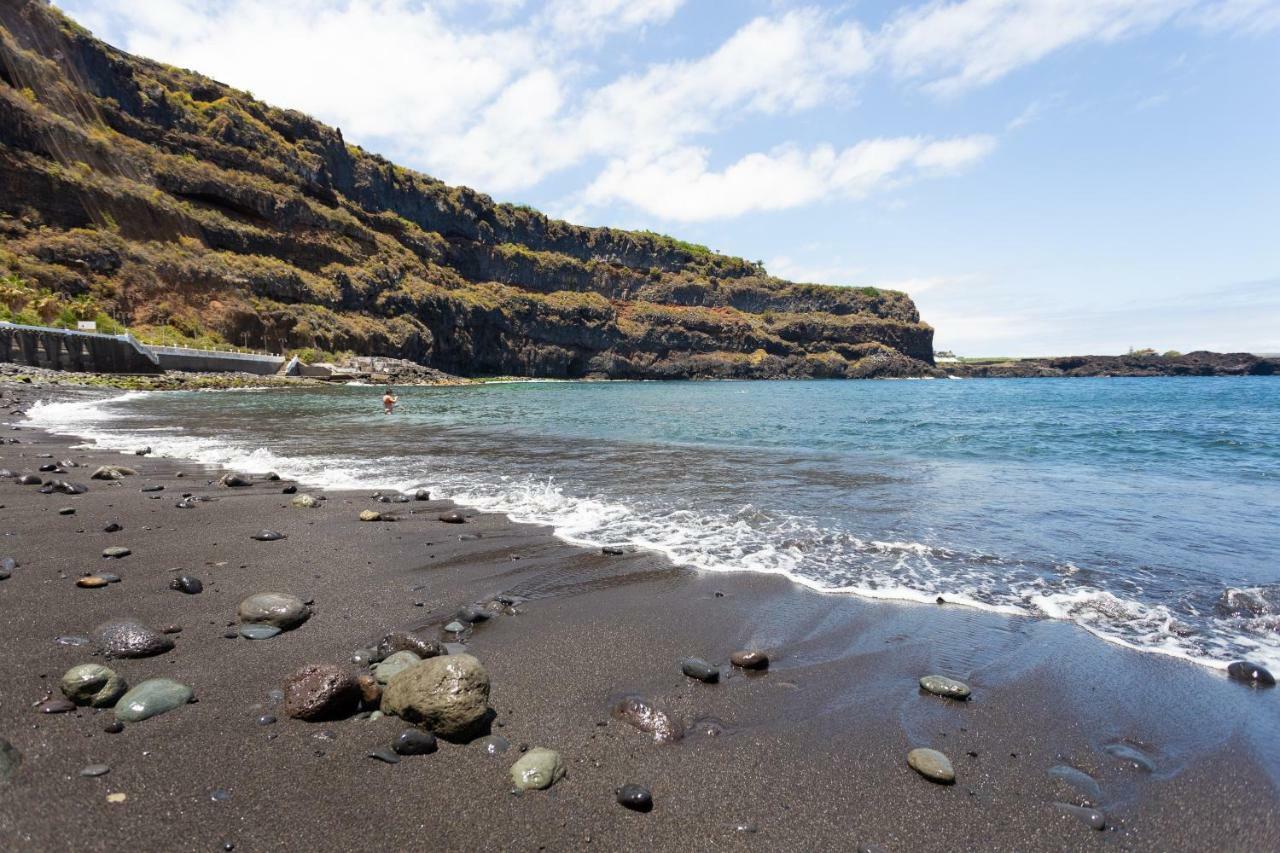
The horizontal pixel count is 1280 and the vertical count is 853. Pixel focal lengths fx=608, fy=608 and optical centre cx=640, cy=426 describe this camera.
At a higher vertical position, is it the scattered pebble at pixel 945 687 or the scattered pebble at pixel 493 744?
the scattered pebble at pixel 493 744

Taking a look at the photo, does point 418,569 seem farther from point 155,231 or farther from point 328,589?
point 155,231

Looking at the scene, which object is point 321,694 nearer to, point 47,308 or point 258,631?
point 258,631

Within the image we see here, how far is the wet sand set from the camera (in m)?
2.65

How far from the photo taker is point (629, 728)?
349 cm

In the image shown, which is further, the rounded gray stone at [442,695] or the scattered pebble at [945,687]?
the scattered pebble at [945,687]

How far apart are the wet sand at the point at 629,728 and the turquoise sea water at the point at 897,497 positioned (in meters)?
0.98

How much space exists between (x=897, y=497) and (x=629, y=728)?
8.61 meters

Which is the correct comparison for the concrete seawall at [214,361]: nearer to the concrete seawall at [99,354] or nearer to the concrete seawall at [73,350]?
the concrete seawall at [99,354]

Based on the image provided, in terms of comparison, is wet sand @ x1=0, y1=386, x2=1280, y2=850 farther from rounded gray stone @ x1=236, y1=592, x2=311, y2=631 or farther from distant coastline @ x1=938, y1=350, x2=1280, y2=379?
distant coastline @ x1=938, y1=350, x2=1280, y2=379

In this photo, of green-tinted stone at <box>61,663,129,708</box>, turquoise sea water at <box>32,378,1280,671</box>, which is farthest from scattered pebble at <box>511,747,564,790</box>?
turquoise sea water at <box>32,378,1280,671</box>

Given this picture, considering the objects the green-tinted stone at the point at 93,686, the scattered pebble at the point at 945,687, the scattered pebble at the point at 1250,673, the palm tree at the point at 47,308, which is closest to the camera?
the green-tinted stone at the point at 93,686

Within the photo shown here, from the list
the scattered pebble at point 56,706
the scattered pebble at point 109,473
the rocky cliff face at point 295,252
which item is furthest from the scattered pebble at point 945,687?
the rocky cliff face at point 295,252

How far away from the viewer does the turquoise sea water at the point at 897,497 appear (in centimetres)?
604

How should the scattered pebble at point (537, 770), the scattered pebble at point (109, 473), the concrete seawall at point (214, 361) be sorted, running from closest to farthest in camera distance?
the scattered pebble at point (537, 770), the scattered pebble at point (109, 473), the concrete seawall at point (214, 361)
